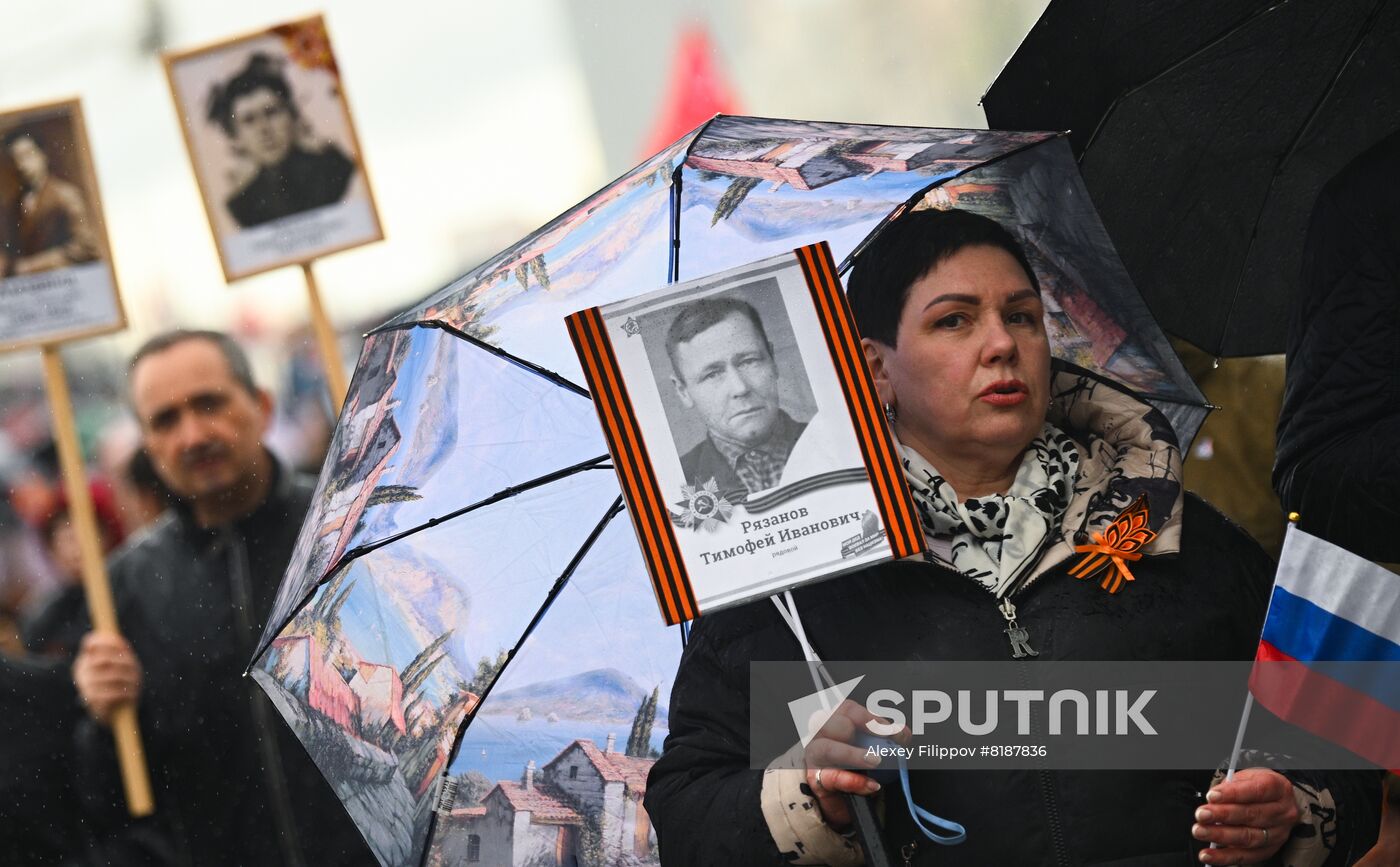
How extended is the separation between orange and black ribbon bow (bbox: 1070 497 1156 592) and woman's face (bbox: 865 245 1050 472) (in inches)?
6.3

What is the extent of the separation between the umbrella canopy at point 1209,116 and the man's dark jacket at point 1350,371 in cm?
31

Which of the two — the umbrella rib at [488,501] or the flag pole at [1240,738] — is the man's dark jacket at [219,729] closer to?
the umbrella rib at [488,501]

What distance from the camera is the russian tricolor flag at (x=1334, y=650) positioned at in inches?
70.1

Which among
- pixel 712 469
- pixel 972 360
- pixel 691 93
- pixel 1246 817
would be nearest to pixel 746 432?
pixel 712 469

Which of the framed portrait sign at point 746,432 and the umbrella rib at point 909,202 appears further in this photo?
the umbrella rib at point 909,202

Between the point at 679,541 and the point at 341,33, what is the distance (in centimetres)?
560

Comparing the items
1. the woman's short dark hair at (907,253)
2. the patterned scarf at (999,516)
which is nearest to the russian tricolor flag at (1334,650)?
the patterned scarf at (999,516)

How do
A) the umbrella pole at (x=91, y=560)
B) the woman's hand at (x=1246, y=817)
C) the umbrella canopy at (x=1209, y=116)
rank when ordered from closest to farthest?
the woman's hand at (x=1246, y=817) < the umbrella canopy at (x=1209, y=116) < the umbrella pole at (x=91, y=560)

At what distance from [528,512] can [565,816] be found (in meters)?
0.43

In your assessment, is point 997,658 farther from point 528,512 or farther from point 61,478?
point 61,478

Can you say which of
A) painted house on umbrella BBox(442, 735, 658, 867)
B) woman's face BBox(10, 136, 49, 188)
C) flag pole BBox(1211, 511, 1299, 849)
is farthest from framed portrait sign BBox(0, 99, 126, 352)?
flag pole BBox(1211, 511, 1299, 849)

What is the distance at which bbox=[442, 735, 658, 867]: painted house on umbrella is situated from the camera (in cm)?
230

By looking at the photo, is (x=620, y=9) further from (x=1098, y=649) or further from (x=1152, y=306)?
(x=1098, y=649)

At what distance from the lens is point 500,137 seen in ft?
23.5
